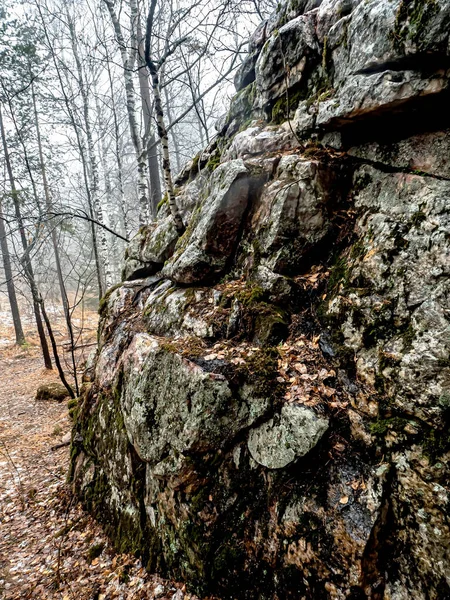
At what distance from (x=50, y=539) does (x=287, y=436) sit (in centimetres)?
406

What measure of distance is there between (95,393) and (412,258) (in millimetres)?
5230

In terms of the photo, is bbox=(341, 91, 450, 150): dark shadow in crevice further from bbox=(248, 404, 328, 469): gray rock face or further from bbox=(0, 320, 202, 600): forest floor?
bbox=(0, 320, 202, 600): forest floor

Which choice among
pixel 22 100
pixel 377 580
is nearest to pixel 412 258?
pixel 377 580

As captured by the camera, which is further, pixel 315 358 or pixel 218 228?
pixel 218 228

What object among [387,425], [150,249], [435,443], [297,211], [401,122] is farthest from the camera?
[150,249]

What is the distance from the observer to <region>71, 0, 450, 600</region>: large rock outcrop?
230 centimetres

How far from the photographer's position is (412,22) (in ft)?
8.84

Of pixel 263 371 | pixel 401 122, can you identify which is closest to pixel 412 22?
pixel 401 122

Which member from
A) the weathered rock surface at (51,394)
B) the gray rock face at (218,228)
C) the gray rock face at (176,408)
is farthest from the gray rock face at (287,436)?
the weathered rock surface at (51,394)

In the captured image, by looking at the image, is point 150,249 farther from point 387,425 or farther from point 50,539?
point 387,425

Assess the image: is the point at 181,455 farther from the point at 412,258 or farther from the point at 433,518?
the point at 412,258

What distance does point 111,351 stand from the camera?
201 inches

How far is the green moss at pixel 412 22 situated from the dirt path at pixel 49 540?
5868 millimetres

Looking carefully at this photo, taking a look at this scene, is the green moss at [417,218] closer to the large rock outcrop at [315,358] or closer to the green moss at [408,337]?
the large rock outcrop at [315,358]
